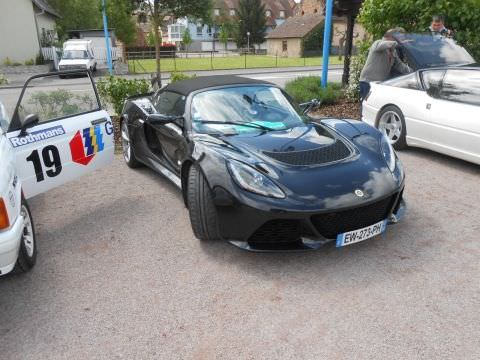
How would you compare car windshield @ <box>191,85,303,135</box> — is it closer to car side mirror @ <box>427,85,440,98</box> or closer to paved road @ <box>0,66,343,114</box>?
paved road @ <box>0,66,343,114</box>

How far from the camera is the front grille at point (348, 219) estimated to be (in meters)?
3.10

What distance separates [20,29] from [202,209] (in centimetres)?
2842

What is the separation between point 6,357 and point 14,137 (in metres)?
1.89

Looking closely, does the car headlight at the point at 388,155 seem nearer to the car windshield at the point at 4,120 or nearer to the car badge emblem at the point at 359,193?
the car badge emblem at the point at 359,193

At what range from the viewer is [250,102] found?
170 inches

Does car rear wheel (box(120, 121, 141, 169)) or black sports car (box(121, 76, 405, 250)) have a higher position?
black sports car (box(121, 76, 405, 250))

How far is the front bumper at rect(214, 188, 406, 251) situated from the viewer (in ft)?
10.0

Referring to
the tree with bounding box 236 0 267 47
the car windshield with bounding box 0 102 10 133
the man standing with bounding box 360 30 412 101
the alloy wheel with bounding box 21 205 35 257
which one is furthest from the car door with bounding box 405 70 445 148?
the tree with bounding box 236 0 267 47

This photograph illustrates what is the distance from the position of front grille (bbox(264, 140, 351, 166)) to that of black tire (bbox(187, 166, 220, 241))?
595mm

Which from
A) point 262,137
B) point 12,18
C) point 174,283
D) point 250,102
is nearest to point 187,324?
point 174,283

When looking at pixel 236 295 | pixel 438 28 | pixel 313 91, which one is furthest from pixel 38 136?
pixel 438 28

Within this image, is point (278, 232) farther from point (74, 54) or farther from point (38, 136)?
point (74, 54)

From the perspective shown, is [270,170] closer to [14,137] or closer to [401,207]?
[401,207]

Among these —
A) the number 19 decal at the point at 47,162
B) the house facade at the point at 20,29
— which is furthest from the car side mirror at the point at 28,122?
the house facade at the point at 20,29
